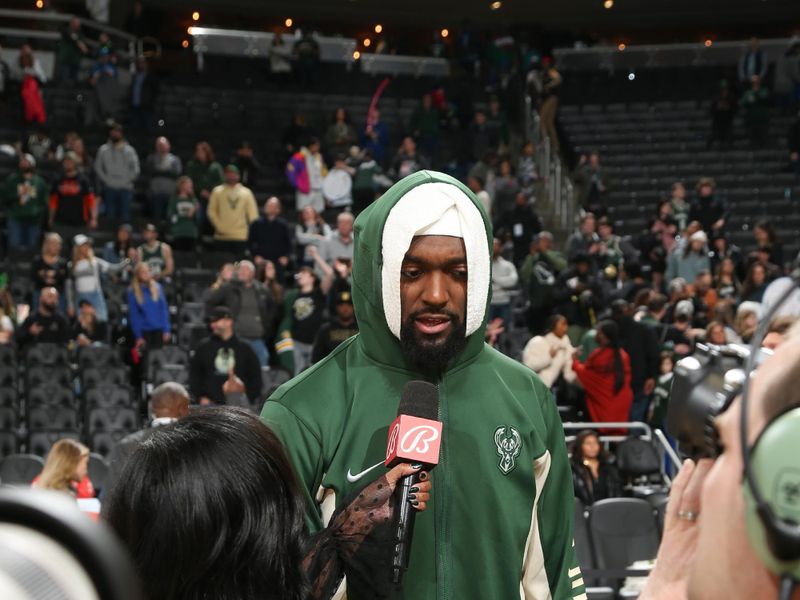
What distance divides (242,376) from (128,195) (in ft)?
19.9

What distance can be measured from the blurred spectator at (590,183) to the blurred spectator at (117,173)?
5870 mm

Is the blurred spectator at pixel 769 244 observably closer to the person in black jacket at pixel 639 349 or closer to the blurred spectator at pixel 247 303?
the person in black jacket at pixel 639 349

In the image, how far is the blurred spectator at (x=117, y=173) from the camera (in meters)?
14.8

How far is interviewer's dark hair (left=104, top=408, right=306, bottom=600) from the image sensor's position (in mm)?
1881

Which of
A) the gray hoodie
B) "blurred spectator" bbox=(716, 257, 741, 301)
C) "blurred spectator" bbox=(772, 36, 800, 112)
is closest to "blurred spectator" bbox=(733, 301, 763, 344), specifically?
"blurred spectator" bbox=(716, 257, 741, 301)

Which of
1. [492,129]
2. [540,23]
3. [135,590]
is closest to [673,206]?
[492,129]

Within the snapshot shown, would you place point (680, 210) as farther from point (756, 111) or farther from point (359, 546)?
point (359, 546)

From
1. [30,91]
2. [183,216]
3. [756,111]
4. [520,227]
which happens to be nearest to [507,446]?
[183,216]

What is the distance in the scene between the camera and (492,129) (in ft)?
62.2

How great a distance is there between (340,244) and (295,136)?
225 inches

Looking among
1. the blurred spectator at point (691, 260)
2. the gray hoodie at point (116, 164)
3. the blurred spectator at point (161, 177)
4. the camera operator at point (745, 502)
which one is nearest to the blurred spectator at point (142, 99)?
the blurred spectator at point (161, 177)

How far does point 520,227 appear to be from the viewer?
14.7 metres

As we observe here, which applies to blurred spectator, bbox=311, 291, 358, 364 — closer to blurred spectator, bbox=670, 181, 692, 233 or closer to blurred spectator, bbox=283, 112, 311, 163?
blurred spectator, bbox=670, 181, 692, 233

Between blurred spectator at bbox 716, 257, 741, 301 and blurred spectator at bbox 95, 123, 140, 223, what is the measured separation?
264 inches
